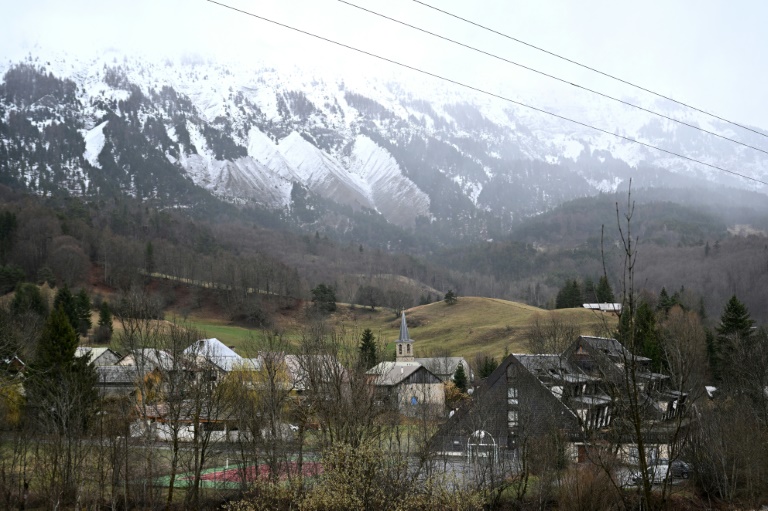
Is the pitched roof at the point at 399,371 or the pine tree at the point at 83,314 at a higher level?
the pine tree at the point at 83,314

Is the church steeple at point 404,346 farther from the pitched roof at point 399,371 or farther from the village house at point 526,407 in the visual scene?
the village house at point 526,407

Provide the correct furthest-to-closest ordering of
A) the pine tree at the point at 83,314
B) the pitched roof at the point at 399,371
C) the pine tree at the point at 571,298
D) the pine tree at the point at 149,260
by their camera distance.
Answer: the pine tree at the point at 149,260
the pine tree at the point at 571,298
the pine tree at the point at 83,314
the pitched roof at the point at 399,371

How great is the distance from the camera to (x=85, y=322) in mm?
94938

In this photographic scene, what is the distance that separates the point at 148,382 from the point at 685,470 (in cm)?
3467

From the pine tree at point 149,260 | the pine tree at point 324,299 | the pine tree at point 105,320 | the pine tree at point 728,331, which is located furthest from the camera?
the pine tree at point 149,260

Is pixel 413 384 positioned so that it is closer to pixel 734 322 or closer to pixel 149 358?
pixel 149 358

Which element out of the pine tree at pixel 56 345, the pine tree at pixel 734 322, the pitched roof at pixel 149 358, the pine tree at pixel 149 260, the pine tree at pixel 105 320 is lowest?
the pitched roof at pixel 149 358

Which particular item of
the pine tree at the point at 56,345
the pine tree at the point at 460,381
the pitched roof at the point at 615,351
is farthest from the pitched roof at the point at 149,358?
the pine tree at the point at 460,381

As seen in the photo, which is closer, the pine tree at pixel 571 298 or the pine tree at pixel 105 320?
the pine tree at pixel 105 320

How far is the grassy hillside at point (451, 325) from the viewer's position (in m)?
112

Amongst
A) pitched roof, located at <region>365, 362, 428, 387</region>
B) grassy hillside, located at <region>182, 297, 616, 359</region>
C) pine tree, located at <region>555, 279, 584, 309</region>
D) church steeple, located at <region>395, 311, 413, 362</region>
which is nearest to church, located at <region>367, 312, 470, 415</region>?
pitched roof, located at <region>365, 362, 428, 387</region>

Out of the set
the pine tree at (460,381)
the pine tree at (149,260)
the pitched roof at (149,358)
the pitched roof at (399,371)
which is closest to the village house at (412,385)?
the pitched roof at (399,371)

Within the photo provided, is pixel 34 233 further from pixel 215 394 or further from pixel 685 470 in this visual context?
pixel 685 470

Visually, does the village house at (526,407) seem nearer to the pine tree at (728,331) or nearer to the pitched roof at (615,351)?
the pitched roof at (615,351)
